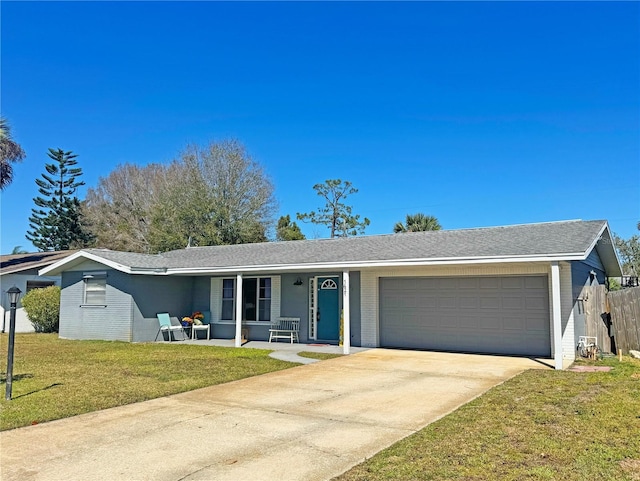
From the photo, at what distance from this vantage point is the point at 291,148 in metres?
31.9

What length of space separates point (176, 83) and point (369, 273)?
34.6 feet

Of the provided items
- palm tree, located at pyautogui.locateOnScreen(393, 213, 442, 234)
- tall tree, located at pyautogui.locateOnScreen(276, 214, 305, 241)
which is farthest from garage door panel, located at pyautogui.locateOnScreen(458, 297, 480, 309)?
tall tree, located at pyautogui.locateOnScreen(276, 214, 305, 241)

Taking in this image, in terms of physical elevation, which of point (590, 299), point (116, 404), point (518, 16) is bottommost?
point (116, 404)

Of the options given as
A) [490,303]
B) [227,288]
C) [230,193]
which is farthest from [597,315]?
[230,193]

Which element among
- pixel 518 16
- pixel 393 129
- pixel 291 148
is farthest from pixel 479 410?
pixel 291 148

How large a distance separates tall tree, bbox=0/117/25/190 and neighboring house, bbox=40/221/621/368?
340 inches

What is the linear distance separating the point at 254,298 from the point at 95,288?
5.49 metres

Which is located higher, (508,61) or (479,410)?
(508,61)

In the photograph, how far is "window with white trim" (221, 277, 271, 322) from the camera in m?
16.3

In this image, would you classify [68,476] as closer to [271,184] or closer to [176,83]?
[176,83]

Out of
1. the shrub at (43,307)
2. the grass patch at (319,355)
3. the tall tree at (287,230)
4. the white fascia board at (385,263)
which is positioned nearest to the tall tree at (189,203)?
the tall tree at (287,230)

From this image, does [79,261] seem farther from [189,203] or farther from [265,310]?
[189,203]

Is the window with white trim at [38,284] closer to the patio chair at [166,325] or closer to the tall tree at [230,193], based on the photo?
the patio chair at [166,325]

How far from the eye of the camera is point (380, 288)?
14.5 meters
